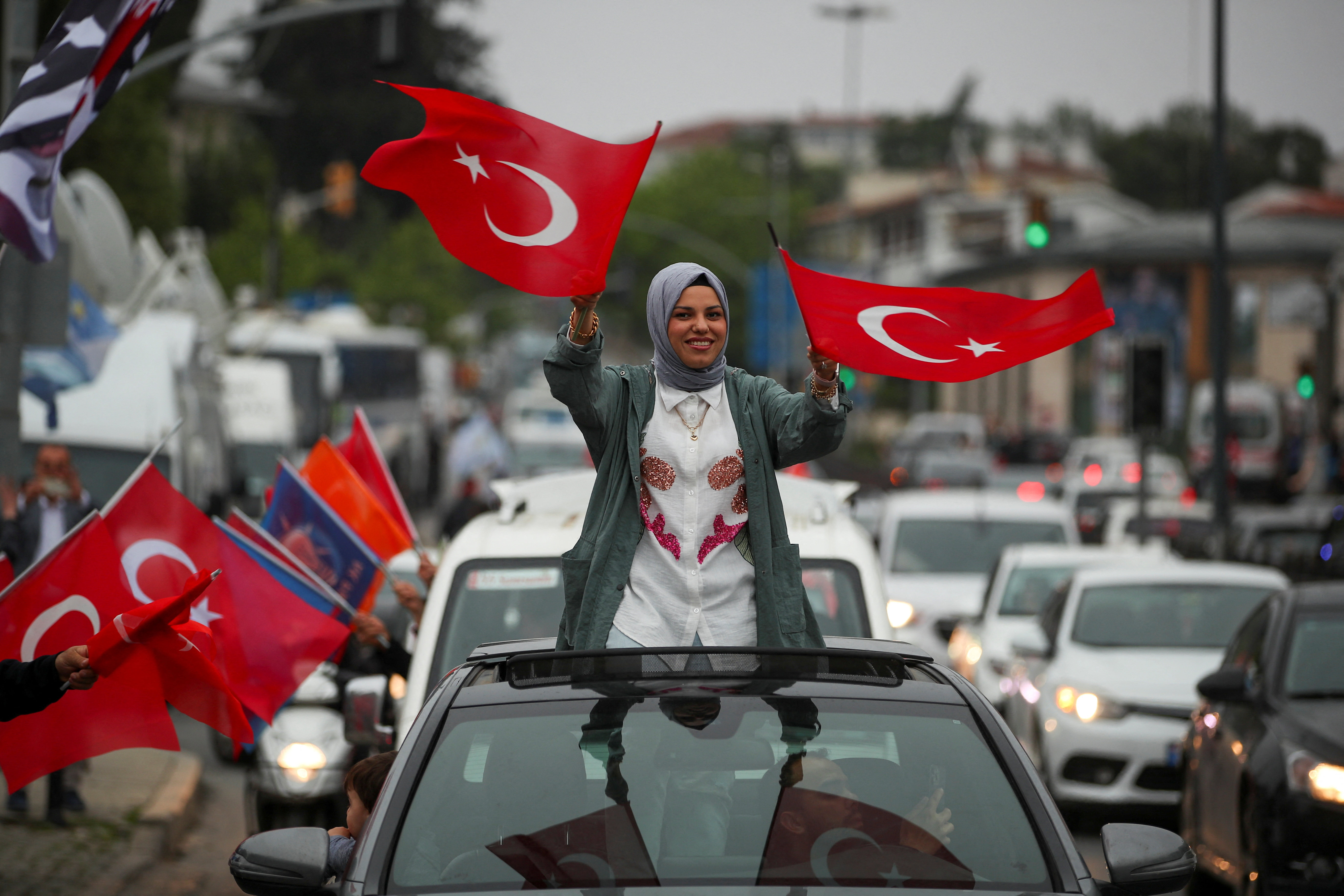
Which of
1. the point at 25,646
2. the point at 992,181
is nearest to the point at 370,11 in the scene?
the point at 25,646

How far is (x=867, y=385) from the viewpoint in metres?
62.2

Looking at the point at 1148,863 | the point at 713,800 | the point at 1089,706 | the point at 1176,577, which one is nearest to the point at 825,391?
the point at 713,800

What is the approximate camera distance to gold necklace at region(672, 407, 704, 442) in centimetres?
463

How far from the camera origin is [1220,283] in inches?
855

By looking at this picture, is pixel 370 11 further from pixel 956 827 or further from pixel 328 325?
pixel 328 325

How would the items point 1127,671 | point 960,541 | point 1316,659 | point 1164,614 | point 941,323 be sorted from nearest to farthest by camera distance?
point 941,323 < point 1316,659 < point 1127,671 < point 1164,614 < point 960,541

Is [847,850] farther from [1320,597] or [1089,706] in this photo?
[1089,706]

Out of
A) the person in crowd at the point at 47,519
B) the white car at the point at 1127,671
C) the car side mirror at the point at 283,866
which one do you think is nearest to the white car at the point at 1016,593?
the white car at the point at 1127,671

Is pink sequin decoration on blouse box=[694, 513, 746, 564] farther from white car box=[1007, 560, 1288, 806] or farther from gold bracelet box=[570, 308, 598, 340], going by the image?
white car box=[1007, 560, 1288, 806]

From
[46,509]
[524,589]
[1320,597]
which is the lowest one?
[1320,597]

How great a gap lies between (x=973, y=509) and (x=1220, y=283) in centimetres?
634

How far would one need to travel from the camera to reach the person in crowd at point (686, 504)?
453 centimetres

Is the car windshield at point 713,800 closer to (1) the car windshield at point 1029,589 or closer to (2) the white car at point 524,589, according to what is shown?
(2) the white car at point 524,589

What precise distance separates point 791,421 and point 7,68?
7306 mm
